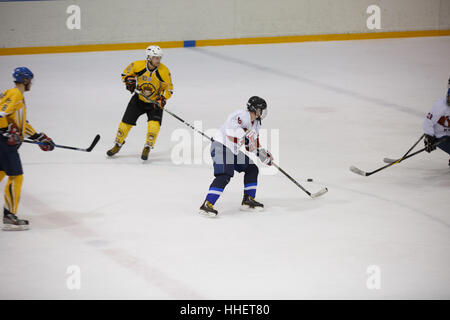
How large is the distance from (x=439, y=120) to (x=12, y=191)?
152 inches

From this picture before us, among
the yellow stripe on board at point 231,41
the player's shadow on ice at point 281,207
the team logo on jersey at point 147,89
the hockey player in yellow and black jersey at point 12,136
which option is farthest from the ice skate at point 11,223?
the yellow stripe on board at point 231,41

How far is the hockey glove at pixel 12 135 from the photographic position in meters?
4.96

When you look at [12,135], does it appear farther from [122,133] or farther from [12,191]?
[122,133]

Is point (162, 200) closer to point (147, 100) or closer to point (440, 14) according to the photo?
point (147, 100)

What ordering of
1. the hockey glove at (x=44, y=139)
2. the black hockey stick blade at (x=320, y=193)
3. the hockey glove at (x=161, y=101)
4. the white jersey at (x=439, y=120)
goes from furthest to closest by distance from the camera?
the hockey glove at (x=161, y=101) → the white jersey at (x=439, y=120) → the black hockey stick blade at (x=320, y=193) → the hockey glove at (x=44, y=139)

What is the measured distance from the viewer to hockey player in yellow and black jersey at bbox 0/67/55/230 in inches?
194

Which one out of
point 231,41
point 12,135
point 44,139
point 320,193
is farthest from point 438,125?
point 231,41

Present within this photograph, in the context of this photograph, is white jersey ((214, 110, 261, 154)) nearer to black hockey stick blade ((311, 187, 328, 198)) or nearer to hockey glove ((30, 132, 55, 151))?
black hockey stick blade ((311, 187, 328, 198))

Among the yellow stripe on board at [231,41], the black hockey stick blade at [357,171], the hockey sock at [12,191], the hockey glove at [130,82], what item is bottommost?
the black hockey stick blade at [357,171]

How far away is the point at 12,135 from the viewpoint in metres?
4.97

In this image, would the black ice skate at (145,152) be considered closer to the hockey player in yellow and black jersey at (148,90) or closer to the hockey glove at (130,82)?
the hockey player in yellow and black jersey at (148,90)

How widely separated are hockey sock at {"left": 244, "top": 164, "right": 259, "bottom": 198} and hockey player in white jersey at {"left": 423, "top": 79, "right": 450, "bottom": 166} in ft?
6.28

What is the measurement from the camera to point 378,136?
8086 millimetres

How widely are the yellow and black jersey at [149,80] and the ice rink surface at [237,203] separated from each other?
687 millimetres
